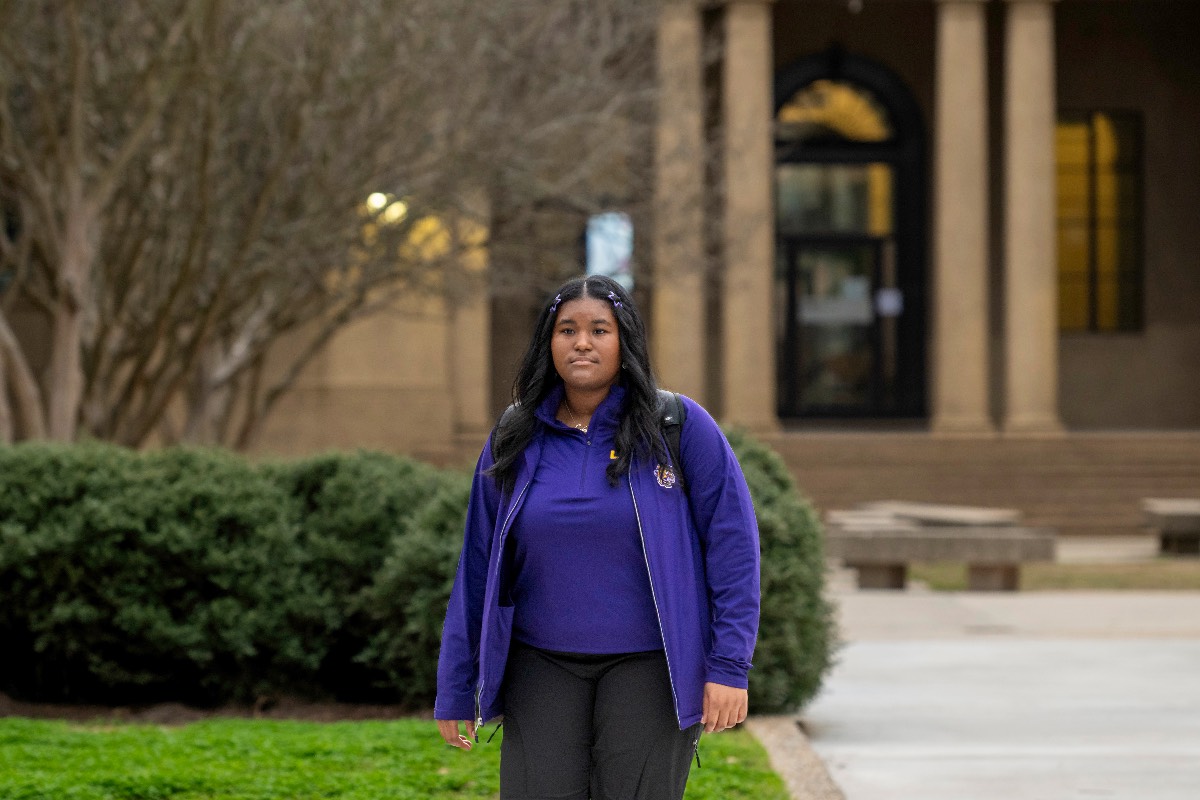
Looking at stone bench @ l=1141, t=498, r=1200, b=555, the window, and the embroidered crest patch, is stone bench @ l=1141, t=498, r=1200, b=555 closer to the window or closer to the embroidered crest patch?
the window

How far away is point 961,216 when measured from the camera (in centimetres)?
2591

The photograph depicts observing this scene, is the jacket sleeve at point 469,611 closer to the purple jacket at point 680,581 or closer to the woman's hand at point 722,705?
the purple jacket at point 680,581

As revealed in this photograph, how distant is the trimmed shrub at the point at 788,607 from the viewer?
8.35m

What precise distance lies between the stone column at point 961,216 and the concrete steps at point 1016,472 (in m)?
1.01

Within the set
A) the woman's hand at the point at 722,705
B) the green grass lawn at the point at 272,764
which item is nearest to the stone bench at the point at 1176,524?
the green grass lawn at the point at 272,764

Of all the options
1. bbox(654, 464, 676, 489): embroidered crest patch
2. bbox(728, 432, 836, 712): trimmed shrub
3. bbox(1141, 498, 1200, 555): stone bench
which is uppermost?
bbox(654, 464, 676, 489): embroidered crest patch

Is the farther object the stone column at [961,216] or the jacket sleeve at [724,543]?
the stone column at [961,216]

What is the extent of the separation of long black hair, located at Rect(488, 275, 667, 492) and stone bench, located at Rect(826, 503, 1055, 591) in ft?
37.5

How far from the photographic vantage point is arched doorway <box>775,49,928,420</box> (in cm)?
3059

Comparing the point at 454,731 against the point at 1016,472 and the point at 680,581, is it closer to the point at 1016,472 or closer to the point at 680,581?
the point at 680,581

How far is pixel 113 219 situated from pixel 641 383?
40.6 feet

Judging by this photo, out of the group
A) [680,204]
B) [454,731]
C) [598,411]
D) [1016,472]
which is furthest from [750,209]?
[454,731]

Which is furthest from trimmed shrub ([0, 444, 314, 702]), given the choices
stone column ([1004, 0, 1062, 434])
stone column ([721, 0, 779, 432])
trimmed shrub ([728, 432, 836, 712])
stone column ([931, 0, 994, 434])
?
stone column ([1004, 0, 1062, 434])

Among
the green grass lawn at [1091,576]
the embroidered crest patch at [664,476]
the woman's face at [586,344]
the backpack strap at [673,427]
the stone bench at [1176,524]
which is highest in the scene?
the woman's face at [586,344]
